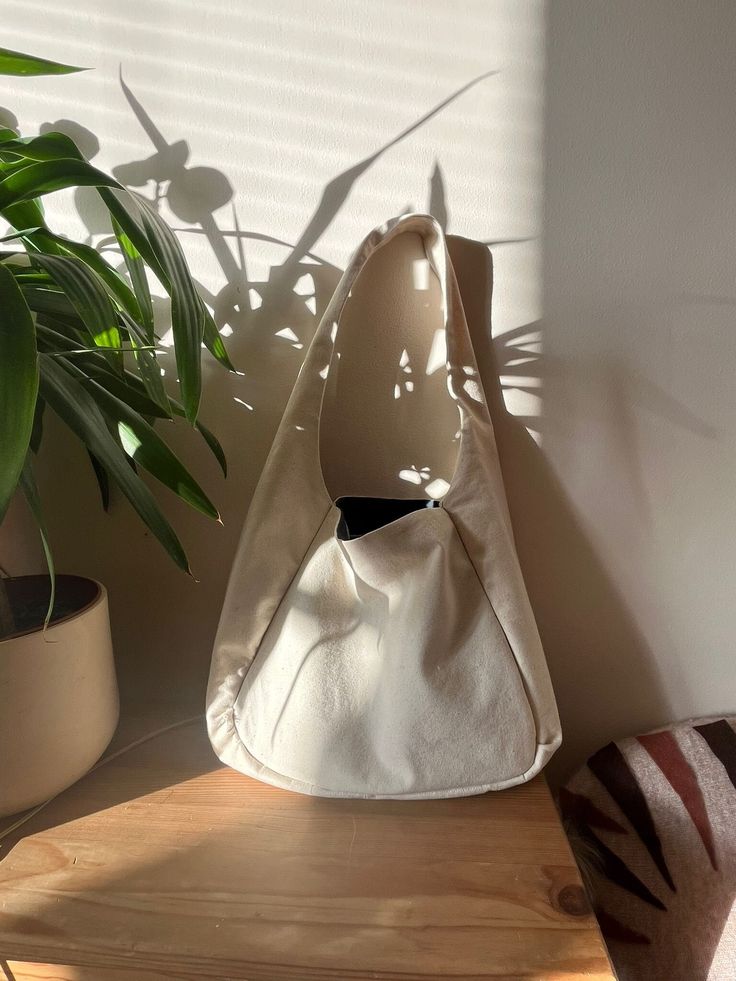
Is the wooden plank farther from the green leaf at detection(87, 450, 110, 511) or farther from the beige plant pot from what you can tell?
the green leaf at detection(87, 450, 110, 511)

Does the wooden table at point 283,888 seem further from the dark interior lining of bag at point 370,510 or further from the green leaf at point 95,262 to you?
the green leaf at point 95,262

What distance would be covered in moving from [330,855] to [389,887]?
0.06 meters

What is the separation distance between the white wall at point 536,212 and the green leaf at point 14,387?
34 cm

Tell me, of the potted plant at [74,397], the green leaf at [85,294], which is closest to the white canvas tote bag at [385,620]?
the potted plant at [74,397]

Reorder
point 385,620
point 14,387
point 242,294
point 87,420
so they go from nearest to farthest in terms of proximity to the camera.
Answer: point 14,387 < point 87,420 < point 385,620 < point 242,294

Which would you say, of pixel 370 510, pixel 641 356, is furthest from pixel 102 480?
pixel 641 356

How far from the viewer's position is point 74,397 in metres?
0.53

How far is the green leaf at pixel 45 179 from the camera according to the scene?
19.0 inches

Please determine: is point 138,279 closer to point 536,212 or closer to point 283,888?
point 536,212

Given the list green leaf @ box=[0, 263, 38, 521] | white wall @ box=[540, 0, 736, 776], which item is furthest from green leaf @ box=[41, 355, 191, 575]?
white wall @ box=[540, 0, 736, 776]

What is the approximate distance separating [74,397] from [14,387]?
127 millimetres

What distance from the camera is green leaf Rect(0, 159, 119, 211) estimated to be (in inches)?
19.0

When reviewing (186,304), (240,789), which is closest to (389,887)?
(240,789)

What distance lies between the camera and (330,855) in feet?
1.86
